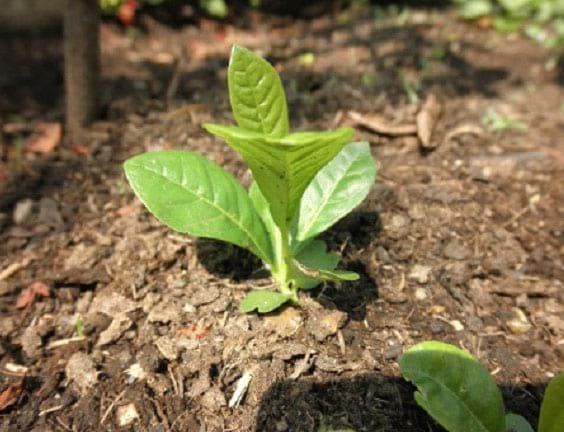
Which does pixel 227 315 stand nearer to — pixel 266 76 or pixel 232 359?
pixel 232 359

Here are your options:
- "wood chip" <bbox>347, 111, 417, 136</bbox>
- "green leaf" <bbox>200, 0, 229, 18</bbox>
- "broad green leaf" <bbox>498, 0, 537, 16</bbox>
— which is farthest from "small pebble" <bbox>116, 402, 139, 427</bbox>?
"broad green leaf" <bbox>498, 0, 537, 16</bbox>

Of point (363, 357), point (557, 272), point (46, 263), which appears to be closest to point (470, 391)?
point (363, 357)

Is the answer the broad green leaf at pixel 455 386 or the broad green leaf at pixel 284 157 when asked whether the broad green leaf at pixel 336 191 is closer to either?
the broad green leaf at pixel 284 157

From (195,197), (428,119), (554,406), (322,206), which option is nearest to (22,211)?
(195,197)

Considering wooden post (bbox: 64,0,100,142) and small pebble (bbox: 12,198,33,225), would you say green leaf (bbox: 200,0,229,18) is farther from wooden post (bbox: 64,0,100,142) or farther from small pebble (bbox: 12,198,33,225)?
small pebble (bbox: 12,198,33,225)

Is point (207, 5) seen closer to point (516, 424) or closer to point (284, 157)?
point (284, 157)

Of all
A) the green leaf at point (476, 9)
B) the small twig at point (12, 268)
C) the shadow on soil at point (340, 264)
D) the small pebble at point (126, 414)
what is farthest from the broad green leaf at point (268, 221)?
the green leaf at point (476, 9)
